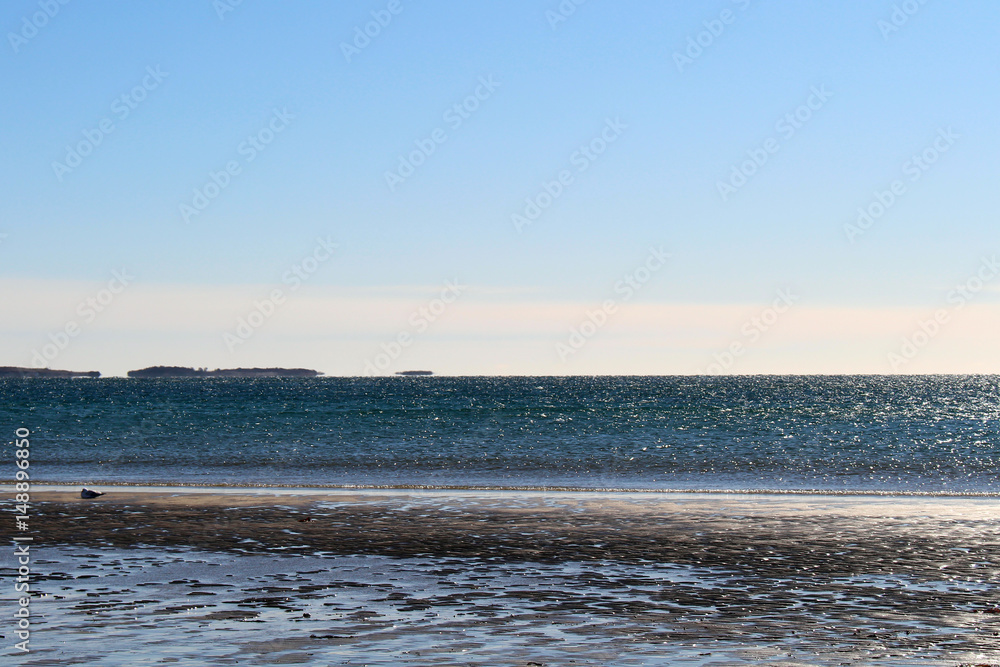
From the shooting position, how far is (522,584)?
1639cm

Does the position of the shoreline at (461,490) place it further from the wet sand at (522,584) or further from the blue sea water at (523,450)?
the wet sand at (522,584)

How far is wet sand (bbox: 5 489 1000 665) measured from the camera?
12156mm

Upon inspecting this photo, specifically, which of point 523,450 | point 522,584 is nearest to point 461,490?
point 523,450

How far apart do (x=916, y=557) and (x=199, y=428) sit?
55.3m

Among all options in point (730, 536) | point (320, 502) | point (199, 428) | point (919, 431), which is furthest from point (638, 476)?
point (199, 428)

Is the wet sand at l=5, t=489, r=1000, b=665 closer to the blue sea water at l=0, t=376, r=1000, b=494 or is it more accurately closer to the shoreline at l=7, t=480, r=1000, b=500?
the shoreline at l=7, t=480, r=1000, b=500

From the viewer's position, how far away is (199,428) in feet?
221

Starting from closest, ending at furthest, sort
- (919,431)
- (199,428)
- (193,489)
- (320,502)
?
(320,502)
(193,489)
(919,431)
(199,428)

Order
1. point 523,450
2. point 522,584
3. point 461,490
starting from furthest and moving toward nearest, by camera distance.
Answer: point 523,450, point 461,490, point 522,584

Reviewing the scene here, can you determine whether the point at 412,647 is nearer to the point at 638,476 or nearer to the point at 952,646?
the point at 952,646

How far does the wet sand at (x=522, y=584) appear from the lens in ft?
39.9

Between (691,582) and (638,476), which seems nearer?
(691,582)

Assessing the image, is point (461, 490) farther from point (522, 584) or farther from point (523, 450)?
point (522, 584)

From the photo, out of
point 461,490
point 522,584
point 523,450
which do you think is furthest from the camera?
point 523,450
